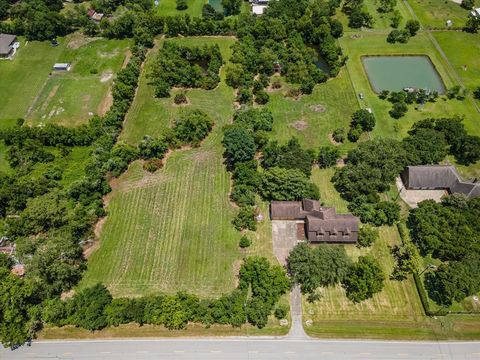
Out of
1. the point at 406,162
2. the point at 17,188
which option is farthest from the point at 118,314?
the point at 406,162

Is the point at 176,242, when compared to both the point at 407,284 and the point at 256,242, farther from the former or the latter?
the point at 407,284

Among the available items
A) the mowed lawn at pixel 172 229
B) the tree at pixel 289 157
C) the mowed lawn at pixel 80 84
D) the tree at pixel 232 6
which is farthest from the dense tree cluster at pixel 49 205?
the tree at pixel 232 6

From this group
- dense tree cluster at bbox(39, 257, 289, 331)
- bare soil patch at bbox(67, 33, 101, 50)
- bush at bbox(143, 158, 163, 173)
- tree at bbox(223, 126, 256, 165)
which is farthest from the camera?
bare soil patch at bbox(67, 33, 101, 50)

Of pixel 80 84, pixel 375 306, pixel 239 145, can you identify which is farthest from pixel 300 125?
pixel 80 84

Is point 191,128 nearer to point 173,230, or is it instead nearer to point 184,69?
point 184,69

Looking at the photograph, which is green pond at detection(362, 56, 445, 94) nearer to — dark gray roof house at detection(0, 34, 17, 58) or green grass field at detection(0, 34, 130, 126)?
green grass field at detection(0, 34, 130, 126)

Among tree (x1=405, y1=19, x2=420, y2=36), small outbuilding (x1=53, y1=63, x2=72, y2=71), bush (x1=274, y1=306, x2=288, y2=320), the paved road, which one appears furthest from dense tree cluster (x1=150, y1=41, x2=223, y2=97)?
the paved road
